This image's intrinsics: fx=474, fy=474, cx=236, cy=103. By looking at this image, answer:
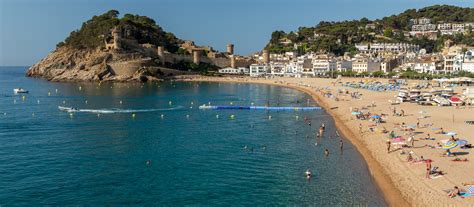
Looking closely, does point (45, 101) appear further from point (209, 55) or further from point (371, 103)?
point (209, 55)

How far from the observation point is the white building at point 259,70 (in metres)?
106

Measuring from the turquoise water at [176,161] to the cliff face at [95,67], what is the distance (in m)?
50.1

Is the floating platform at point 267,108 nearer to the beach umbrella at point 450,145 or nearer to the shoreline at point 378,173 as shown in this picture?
the shoreline at point 378,173

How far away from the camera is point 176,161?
2489cm

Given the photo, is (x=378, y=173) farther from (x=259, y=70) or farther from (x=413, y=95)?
(x=259, y=70)

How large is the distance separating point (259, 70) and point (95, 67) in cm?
3556

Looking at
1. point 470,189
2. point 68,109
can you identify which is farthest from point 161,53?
point 470,189

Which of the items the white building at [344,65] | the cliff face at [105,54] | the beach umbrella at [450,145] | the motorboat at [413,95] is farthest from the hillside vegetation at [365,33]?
the beach umbrella at [450,145]

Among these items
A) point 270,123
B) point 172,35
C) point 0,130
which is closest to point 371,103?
point 270,123

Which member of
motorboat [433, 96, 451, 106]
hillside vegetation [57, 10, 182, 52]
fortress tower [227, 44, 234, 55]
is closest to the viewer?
motorboat [433, 96, 451, 106]

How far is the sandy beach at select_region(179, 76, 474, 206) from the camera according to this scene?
60.1ft

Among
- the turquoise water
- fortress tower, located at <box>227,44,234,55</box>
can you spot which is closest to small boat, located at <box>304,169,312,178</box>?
the turquoise water

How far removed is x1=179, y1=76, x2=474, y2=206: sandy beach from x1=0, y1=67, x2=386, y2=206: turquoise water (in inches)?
35.6

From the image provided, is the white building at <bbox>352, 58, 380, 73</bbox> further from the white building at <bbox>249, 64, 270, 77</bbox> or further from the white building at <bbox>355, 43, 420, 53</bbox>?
the white building at <bbox>355, 43, 420, 53</bbox>
